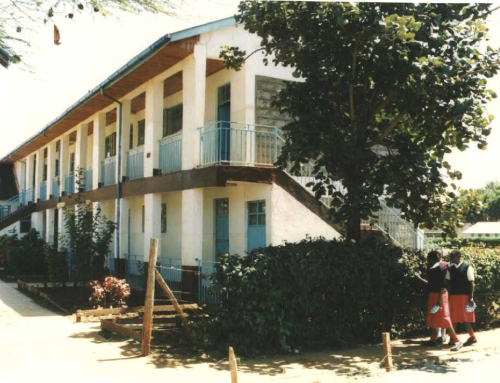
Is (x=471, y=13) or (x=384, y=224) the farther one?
(x=384, y=224)

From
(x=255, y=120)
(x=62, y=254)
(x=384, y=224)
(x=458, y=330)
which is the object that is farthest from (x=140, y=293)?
(x=458, y=330)

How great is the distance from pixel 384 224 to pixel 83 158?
1315 cm

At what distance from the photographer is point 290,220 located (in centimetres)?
1290

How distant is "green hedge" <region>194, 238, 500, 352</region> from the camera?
28.4 feet

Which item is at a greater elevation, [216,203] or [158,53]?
[158,53]

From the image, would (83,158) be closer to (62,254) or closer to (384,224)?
(62,254)

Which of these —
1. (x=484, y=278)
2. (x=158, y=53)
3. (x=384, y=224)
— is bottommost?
(x=484, y=278)

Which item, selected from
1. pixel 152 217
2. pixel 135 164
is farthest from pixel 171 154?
pixel 135 164

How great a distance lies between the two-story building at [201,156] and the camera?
13.0 meters

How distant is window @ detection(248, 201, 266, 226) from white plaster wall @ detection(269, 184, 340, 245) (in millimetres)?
908

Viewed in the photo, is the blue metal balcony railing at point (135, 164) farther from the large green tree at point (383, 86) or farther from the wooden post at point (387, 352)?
the wooden post at point (387, 352)

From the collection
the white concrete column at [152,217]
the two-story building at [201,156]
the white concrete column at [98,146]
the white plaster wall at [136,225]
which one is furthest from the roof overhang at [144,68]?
the white plaster wall at [136,225]

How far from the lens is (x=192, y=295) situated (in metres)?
12.9

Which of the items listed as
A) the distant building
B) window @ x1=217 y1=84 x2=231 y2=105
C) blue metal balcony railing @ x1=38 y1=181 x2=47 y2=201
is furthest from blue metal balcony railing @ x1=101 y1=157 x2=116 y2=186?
the distant building
